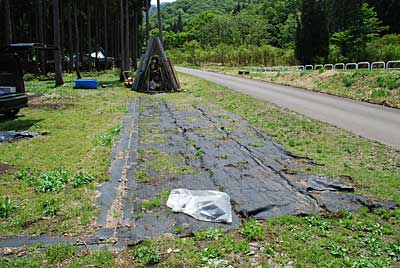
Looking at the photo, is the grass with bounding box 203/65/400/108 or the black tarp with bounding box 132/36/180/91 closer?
the grass with bounding box 203/65/400/108

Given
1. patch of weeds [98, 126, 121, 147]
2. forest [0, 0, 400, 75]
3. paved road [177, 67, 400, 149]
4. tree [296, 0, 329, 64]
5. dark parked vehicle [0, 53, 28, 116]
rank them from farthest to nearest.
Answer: tree [296, 0, 329, 64]
forest [0, 0, 400, 75]
dark parked vehicle [0, 53, 28, 116]
paved road [177, 67, 400, 149]
patch of weeds [98, 126, 121, 147]

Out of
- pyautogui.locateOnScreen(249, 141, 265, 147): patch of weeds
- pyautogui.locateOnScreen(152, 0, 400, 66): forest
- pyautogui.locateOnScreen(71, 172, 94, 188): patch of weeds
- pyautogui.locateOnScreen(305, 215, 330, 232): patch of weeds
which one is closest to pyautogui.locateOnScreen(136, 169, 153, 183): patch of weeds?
pyautogui.locateOnScreen(71, 172, 94, 188): patch of weeds

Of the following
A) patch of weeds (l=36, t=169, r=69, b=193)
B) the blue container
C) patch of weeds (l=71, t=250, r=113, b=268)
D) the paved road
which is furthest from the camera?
the blue container

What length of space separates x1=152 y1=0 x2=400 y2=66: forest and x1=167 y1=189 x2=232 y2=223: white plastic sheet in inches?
1080

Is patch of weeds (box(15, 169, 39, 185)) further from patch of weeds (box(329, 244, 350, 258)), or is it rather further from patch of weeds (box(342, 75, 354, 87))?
patch of weeds (box(342, 75, 354, 87))

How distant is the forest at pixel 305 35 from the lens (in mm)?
33750

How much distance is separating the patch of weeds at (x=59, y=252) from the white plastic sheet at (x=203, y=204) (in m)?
1.21

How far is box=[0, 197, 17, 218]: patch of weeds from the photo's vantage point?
4141 millimetres

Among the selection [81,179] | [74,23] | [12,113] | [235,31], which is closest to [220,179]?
[81,179]

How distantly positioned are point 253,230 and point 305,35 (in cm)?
3683

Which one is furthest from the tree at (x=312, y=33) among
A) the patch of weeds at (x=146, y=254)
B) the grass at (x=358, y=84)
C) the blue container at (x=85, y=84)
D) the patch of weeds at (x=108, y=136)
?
the patch of weeds at (x=146, y=254)

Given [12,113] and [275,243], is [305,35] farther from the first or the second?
[275,243]

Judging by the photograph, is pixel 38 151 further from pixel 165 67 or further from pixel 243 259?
pixel 165 67

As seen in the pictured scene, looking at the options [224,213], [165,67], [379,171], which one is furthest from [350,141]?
[165,67]
